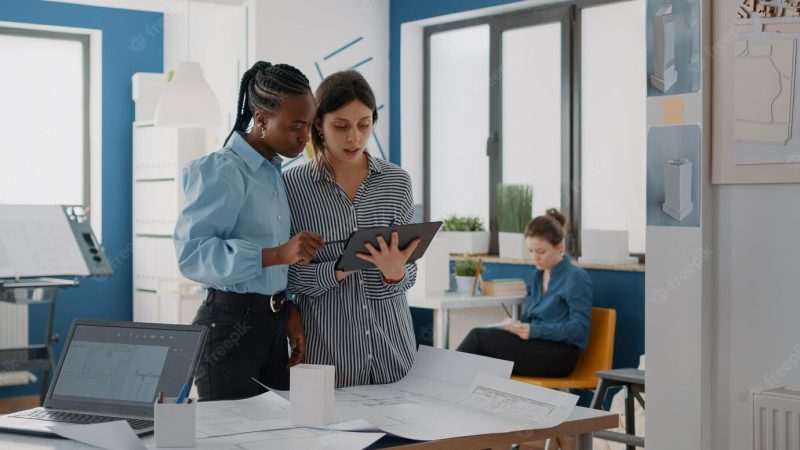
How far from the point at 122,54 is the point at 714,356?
15.8ft

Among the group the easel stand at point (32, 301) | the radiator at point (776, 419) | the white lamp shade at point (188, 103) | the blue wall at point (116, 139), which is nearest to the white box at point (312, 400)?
the radiator at point (776, 419)

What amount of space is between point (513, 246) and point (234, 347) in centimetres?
335

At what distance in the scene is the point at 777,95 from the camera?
8.07 feet

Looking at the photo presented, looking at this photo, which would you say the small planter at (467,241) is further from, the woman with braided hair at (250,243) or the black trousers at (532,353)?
the woman with braided hair at (250,243)

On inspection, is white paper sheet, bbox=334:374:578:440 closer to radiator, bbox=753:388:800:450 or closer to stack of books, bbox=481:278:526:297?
radiator, bbox=753:388:800:450

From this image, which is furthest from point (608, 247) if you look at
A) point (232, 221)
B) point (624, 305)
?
point (232, 221)

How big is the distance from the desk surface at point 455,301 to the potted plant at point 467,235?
2.18ft

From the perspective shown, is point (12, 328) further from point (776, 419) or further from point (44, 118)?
point (776, 419)

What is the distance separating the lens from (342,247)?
2.33 metres

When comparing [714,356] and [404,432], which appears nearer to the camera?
[404,432]

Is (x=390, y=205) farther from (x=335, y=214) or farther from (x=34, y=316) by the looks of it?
(x=34, y=316)

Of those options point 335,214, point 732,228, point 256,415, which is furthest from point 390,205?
point 732,228

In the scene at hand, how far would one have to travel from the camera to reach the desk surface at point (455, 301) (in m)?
4.78

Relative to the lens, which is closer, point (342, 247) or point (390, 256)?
point (390, 256)
